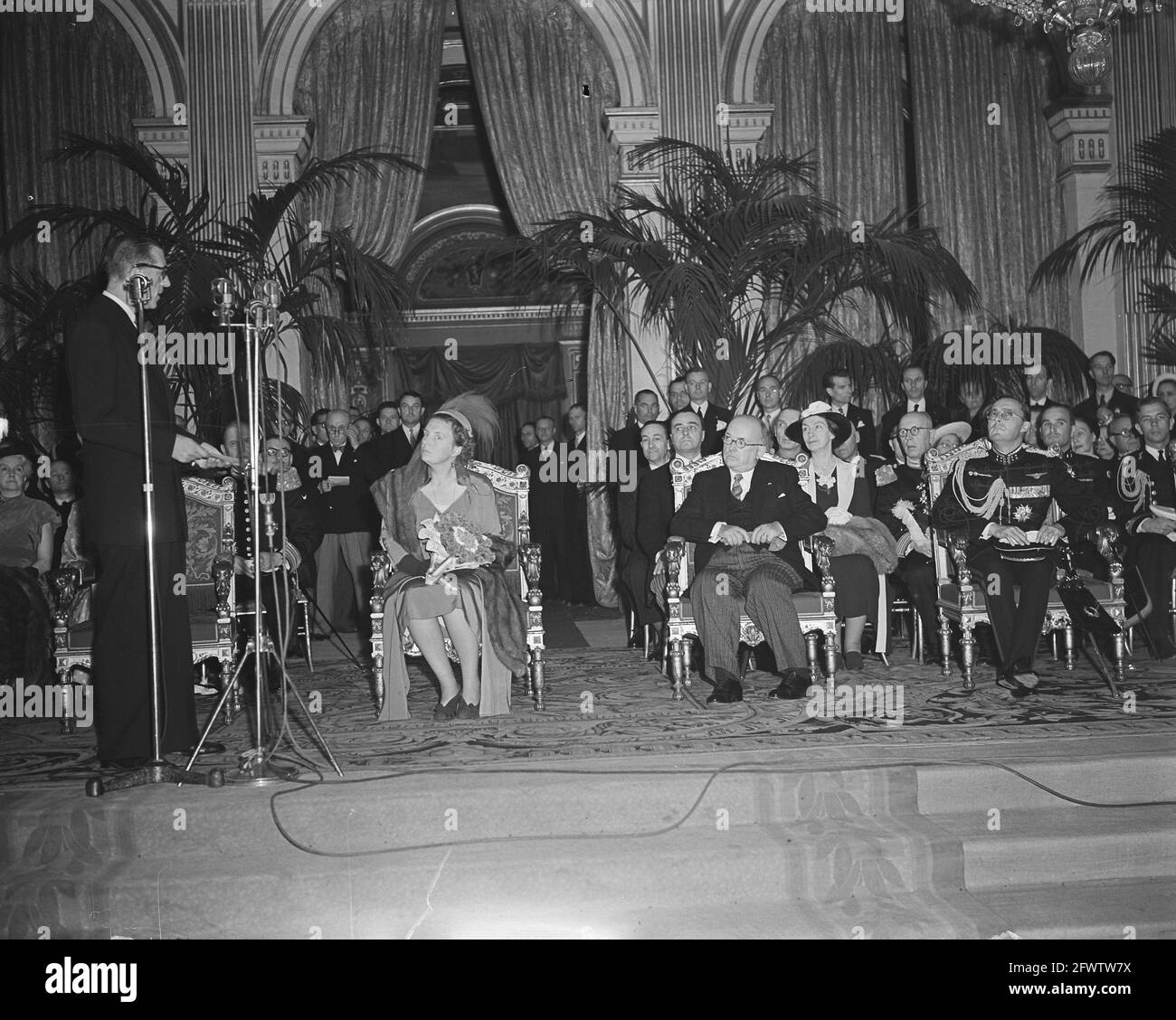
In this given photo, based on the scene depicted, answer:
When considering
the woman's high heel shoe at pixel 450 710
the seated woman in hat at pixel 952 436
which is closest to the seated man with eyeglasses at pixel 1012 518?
the seated woman in hat at pixel 952 436

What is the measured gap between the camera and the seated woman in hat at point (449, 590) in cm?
518

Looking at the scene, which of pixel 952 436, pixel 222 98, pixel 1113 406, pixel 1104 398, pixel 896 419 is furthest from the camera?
pixel 222 98

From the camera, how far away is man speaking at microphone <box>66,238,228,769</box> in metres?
4.23

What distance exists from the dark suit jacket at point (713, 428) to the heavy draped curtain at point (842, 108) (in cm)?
281

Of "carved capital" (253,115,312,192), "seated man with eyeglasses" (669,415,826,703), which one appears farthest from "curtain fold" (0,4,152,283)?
"seated man with eyeglasses" (669,415,826,703)

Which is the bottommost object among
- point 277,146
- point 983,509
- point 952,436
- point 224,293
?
point 983,509

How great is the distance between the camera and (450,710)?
5.25m

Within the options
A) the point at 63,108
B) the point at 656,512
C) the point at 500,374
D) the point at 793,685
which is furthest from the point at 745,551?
the point at 500,374

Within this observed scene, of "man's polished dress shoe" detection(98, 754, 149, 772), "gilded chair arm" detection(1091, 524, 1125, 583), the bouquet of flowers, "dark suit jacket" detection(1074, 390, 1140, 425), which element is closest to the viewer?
"man's polished dress shoe" detection(98, 754, 149, 772)

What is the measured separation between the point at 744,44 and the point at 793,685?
6.05m

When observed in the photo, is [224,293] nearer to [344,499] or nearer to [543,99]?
[344,499]

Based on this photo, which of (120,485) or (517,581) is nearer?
(120,485)

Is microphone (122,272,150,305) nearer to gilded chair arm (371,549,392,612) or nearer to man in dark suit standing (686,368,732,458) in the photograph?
gilded chair arm (371,549,392,612)

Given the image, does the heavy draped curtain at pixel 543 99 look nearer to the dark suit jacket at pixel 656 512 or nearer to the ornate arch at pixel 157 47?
the ornate arch at pixel 157 47
